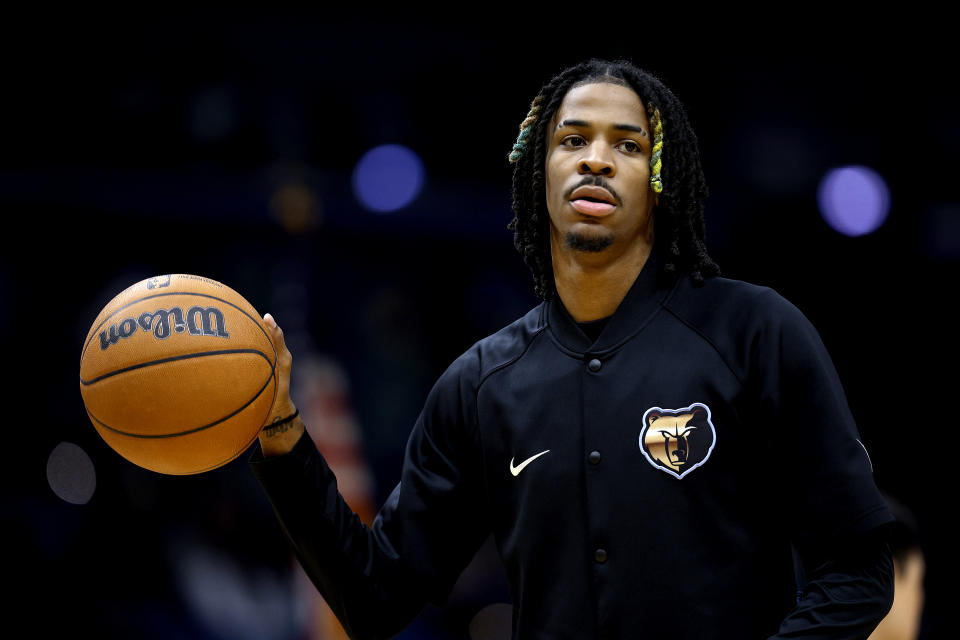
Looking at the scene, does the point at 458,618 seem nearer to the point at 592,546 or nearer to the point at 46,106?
the point at 46,106

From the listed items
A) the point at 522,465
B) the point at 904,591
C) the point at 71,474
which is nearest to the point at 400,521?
the point at 522,465

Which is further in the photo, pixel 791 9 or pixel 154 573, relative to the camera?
pixel 154 573

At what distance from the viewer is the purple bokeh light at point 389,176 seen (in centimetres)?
827

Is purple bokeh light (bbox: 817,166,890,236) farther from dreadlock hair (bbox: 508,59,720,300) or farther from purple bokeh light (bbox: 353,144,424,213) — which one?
dreadlock hair (bbox: 508,59,720,300)

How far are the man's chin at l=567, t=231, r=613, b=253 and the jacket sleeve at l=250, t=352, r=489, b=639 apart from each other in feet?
1.34

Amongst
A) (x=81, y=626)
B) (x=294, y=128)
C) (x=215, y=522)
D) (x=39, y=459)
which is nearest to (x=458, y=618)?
(x=215, y=522)

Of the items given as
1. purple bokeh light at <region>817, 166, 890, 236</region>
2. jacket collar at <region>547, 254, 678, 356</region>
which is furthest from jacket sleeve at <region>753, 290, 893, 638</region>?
purple bokeh light at <region>817, 166, 890, 236</region>

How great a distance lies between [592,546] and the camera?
2.06 m

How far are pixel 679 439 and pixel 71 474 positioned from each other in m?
6.74

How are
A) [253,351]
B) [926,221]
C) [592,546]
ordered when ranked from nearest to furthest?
[592,546], [253,351], [926,221]

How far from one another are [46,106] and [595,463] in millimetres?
6663

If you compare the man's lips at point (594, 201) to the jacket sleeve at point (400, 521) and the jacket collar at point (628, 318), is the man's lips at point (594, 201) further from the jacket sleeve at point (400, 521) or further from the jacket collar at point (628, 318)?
the jacket sleeve at point (400, 521)

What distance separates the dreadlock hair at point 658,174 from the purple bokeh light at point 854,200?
5.29m

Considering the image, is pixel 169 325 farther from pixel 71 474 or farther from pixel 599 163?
pixel 71 474
